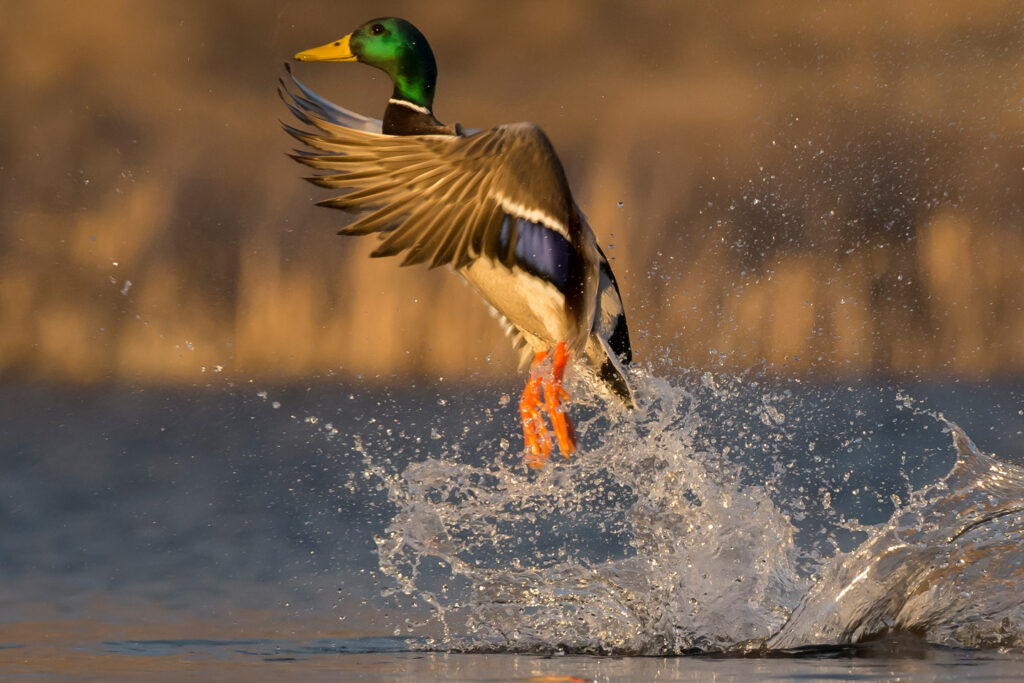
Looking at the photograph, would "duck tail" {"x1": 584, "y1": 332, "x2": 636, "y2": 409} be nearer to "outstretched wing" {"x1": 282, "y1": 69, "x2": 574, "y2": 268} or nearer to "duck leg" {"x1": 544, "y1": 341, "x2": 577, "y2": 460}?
"duck leg" {"x1": 544, "y1": 341, "x2": 577, "y2": 460}

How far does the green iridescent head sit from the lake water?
1373 mm

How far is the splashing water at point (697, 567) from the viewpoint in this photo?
513cm

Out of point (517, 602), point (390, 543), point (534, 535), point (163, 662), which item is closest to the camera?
point (163, 662)

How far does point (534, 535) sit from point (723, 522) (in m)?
1.66

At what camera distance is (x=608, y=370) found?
6.45 m

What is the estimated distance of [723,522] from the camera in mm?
5633

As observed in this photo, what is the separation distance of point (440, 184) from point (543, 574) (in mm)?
1323

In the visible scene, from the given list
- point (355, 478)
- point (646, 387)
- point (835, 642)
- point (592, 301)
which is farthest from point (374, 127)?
point (355, 478)

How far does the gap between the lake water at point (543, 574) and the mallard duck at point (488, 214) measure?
0.27 m

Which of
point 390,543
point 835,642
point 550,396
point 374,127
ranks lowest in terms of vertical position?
point 835,642

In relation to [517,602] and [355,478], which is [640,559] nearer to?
[517,602]

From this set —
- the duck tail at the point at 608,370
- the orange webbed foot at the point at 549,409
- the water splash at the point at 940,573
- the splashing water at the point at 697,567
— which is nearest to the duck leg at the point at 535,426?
the orange webbed foot at the point at 549,409

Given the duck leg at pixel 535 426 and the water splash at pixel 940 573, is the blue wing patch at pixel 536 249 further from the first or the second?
the water splash at pixel 940 573

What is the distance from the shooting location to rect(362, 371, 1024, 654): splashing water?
5.13 meters
